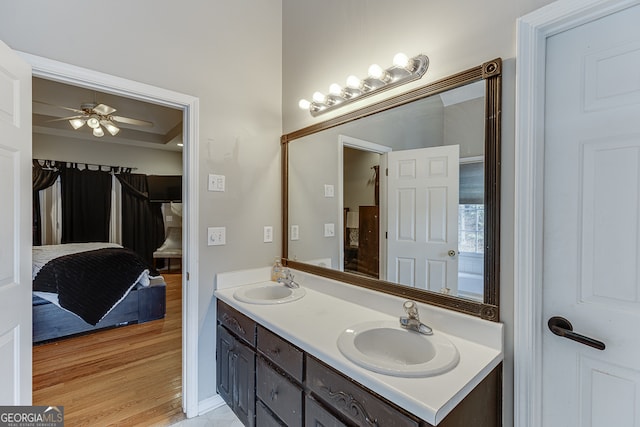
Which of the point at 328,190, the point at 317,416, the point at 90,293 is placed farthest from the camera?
the point at 90,293

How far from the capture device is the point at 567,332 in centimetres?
102

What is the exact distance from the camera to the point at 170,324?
3.34m

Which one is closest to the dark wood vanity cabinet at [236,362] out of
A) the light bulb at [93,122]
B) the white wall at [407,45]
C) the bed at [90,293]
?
the white wall at [407,45]

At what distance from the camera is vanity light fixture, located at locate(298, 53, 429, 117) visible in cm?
138

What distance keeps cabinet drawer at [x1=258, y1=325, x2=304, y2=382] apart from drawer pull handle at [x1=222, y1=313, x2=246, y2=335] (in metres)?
0.21

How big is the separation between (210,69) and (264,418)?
2.07 m

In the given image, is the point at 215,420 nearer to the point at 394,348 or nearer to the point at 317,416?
the point at 317,416

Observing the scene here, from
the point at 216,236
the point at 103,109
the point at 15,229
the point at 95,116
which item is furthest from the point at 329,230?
the point at 95,116

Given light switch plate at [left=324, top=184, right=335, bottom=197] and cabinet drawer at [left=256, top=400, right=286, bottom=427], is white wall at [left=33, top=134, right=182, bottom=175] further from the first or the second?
cabinet drawer at [left=256, top=400, right=286, bottom=427]

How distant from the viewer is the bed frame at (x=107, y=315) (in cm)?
279

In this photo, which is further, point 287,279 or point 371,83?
point 287,279

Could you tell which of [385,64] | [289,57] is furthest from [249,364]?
[289,57]

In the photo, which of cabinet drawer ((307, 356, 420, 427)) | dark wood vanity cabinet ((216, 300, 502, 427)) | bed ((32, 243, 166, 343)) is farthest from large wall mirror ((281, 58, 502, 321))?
bed ((32, 243, 166, 343))

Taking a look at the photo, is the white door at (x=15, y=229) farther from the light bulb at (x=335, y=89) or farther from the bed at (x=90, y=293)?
the bed at (x=90, y=293)
